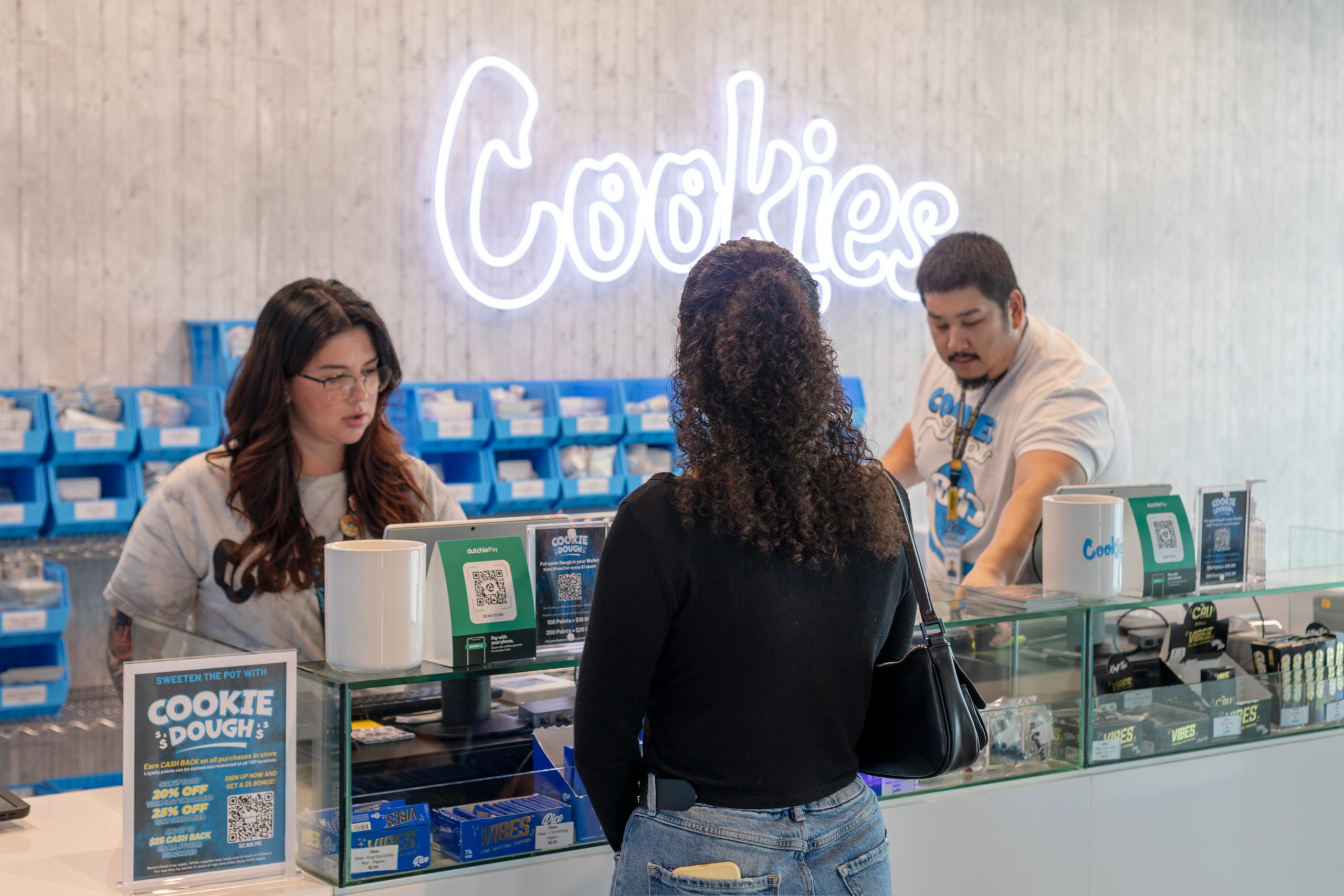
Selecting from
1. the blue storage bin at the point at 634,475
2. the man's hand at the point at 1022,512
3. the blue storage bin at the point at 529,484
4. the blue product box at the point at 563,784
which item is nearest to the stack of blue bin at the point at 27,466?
the blue storage bin at the point at 529,484

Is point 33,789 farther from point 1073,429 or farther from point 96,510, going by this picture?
point 1073,429

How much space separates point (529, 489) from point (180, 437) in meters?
1.24

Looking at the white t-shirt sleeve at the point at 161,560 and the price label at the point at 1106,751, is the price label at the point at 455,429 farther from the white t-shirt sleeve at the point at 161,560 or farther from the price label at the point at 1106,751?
the price label at the point at 1106,751

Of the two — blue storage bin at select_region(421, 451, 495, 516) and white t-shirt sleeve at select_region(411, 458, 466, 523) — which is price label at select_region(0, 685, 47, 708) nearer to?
blue storage bin at select_region(421, 451, 495, 516)

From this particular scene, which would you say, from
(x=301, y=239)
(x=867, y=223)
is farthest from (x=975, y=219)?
(x=301, y=239)

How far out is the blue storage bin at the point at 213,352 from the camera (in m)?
4.30

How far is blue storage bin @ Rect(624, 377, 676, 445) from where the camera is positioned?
5.02 metres

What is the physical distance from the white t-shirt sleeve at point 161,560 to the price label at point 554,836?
956 millimetres

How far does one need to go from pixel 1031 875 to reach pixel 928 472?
1289mm

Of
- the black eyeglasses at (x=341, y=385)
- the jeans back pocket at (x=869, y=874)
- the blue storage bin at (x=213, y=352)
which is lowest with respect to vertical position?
the jeans back pocket at (x=869, y=874)

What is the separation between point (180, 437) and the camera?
4059 mm

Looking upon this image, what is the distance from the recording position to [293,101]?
473cm

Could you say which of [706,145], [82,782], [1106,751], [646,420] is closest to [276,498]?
[1106,751]

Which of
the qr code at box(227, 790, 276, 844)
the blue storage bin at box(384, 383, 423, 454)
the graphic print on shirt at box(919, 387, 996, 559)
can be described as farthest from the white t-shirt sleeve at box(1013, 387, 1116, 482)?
the blue storage bin at box(384, 383, 423, 454)
